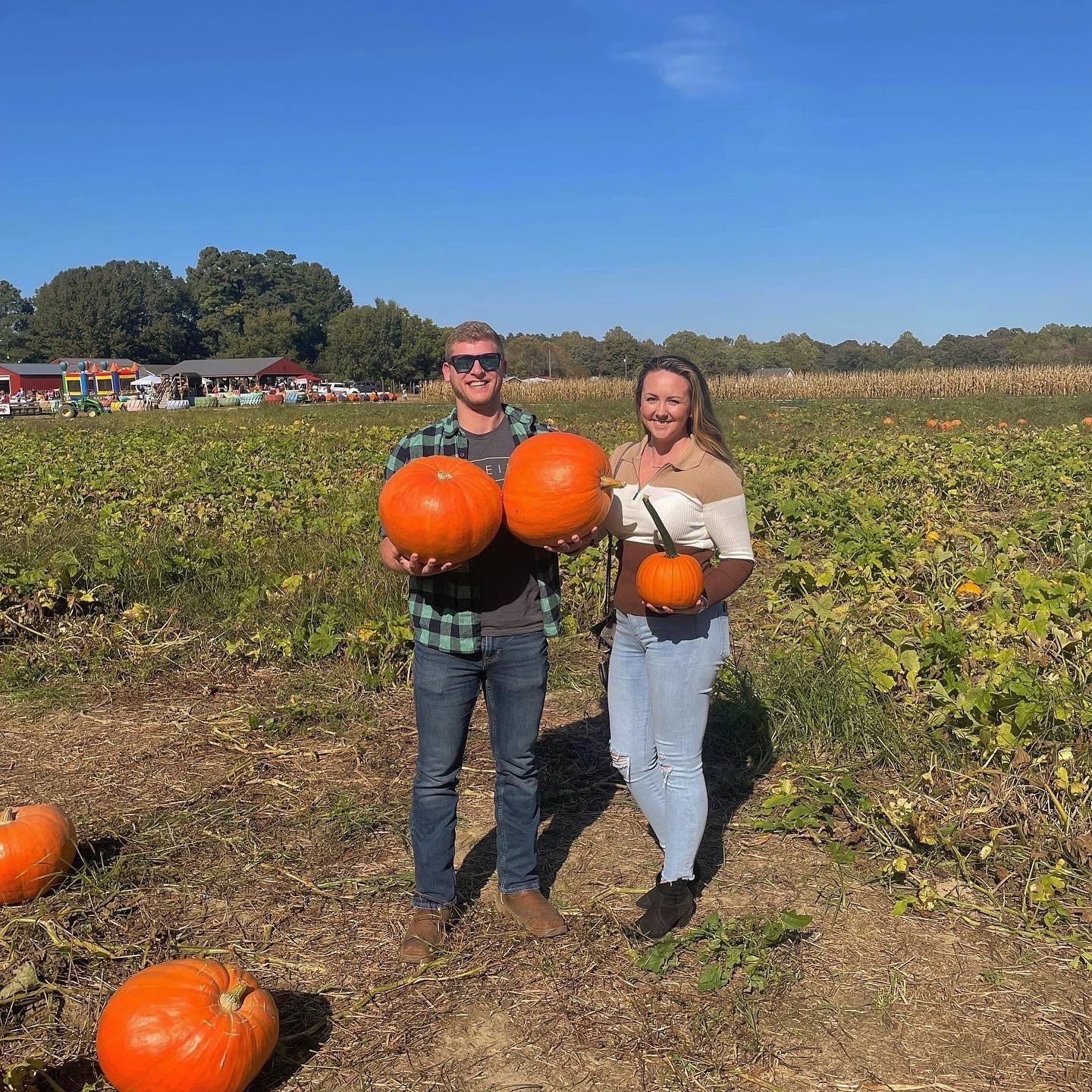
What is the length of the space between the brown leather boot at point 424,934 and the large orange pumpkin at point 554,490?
1321 millimetres

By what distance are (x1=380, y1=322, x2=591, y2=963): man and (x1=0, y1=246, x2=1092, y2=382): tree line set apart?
301 feet

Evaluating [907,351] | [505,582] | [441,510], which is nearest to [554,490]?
[441,510]

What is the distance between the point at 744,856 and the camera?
3852mm

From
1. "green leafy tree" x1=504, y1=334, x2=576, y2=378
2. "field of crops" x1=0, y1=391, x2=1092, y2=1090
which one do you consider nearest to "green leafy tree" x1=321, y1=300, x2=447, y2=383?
"green leafy tree" x1=504, y1=334, x2=576, y2=378

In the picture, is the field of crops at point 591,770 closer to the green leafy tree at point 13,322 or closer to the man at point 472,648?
the man at point 472,648

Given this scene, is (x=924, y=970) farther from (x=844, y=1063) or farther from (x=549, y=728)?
(x=549, y=728)

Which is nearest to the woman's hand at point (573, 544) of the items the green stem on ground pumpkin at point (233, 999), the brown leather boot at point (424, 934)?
the brown leather boot at point (424, 934)

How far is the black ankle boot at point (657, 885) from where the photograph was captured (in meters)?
3.33

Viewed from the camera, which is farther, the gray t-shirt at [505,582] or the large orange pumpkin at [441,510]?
the gray t-shirt at [505,582]

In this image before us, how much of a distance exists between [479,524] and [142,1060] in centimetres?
160

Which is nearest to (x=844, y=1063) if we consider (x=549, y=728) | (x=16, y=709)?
(x=549, y=728)

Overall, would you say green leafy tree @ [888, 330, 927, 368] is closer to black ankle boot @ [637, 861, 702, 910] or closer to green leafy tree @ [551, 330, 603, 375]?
green leafy tree @ [551, 330, 603, 375]

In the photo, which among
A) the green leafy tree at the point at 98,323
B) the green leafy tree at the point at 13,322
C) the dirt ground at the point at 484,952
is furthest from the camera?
the green leafy tree at the point at 13,322

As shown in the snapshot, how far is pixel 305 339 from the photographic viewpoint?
130 m
